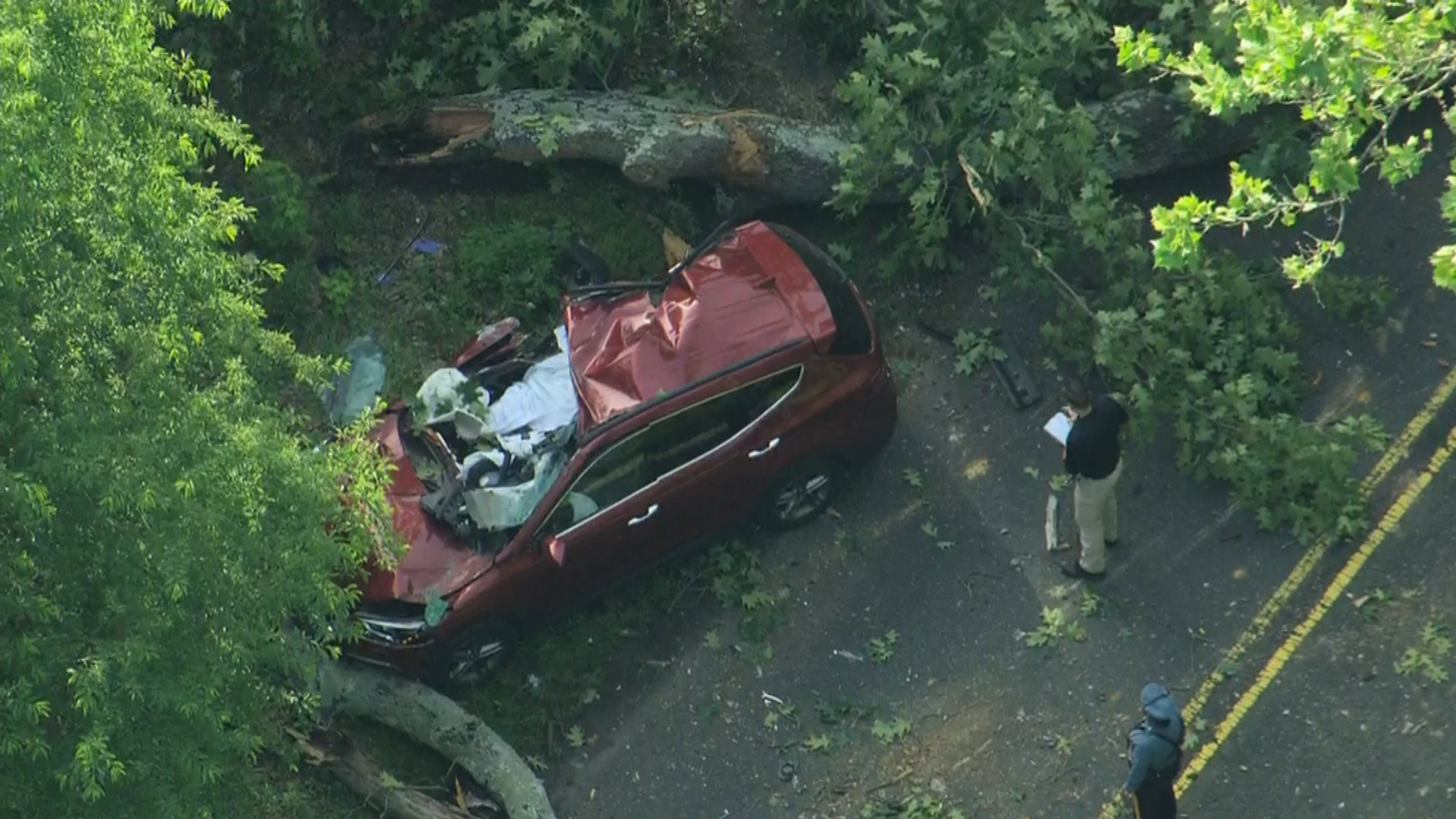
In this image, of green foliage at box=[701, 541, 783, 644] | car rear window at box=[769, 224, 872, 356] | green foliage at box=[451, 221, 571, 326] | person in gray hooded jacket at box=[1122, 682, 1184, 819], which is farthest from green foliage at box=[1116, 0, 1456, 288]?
green foliage at box=[451, 221, 571, 326]

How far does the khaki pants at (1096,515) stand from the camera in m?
10.3

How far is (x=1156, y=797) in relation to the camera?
9.20m

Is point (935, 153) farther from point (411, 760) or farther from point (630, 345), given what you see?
point (411, 760)

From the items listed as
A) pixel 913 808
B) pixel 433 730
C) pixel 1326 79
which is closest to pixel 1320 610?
pixel 913 808

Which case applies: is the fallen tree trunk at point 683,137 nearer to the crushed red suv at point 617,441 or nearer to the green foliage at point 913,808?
the crushed red suv at point 617,441

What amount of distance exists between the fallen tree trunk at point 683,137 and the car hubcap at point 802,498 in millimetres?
2660

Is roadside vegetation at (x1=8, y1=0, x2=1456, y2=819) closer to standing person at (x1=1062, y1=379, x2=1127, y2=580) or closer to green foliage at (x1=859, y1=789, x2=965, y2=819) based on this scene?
green foliage at (x1=859, y1=789, x2=965, y2=819)

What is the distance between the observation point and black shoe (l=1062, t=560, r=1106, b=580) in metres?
10.9

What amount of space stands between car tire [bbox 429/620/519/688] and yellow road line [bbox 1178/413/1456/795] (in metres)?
4.81

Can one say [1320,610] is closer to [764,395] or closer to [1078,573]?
[1078,573]

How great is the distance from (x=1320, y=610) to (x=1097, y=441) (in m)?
2.14

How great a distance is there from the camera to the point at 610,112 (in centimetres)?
1250

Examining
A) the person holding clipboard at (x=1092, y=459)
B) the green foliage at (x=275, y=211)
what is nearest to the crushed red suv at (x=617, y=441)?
the person holding clipboard at (x=1092, y=459)

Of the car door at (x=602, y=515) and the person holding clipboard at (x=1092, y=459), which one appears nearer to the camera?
the person holding clipboard at (x=1092, y=459)
